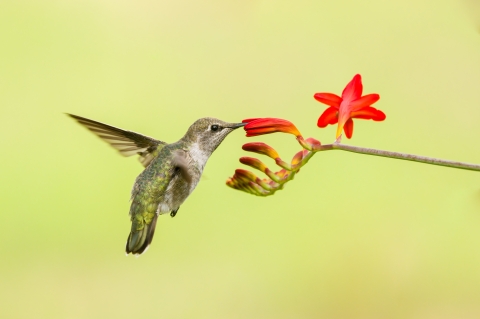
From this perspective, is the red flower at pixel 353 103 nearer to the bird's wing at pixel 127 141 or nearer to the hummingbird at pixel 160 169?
the hummingbird at pixel 160 169

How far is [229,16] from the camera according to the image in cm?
507

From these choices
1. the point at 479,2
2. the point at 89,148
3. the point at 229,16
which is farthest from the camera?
the point at 229,16

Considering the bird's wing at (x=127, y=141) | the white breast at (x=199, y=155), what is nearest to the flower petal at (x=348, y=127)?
the white breast at (x=199, y=155)

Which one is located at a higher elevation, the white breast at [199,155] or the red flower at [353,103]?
the red flower at [353,103]

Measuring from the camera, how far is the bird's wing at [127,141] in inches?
84.1

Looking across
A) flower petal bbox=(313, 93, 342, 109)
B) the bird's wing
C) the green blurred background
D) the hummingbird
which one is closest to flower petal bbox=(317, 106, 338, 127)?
flower petal bbox=(313, 93, 342, 109)

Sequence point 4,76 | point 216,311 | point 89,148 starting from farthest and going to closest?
point 4,76, point 89,148, point 216,311

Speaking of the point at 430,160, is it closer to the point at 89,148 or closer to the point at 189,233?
the point at 189,233

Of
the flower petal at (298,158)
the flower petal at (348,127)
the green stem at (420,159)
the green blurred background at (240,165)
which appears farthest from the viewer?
the green blurred background at (240,165)

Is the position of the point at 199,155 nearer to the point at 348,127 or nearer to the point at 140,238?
the point at 140,238

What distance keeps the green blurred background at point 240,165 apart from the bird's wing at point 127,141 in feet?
4.66

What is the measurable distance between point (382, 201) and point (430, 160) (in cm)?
285

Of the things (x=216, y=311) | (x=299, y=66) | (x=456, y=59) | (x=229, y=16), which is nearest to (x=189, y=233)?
(x=216, y=311)

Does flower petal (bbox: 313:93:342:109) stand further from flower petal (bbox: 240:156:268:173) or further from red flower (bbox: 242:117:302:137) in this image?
flower petal (bbox: 240:156:268:173)
